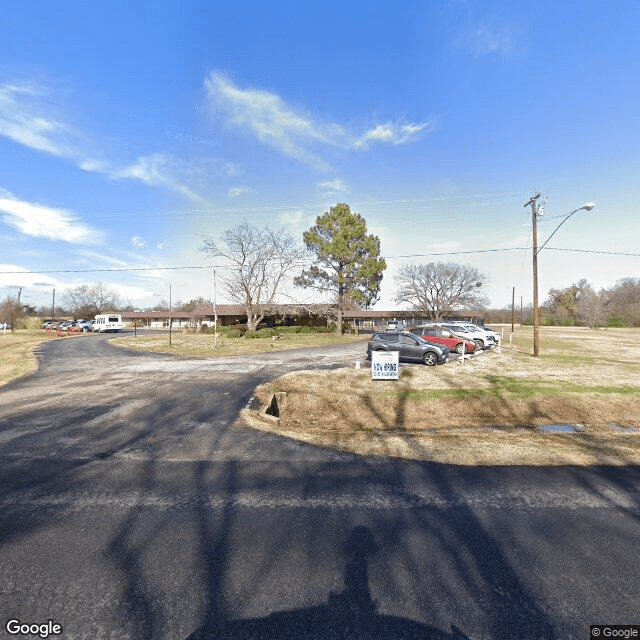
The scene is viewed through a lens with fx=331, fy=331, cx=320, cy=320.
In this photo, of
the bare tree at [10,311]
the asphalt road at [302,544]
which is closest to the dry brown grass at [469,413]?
the asphalt road at [302,544]

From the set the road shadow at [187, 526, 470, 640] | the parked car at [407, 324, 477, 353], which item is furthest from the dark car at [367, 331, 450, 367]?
the road shadow at [187, 526, 470, 640]

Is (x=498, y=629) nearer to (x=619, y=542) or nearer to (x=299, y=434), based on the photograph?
(x=619, y=542)

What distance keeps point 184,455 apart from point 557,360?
1888 centimetres

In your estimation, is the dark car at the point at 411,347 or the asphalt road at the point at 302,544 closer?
the asphalt road at the point at 302,544

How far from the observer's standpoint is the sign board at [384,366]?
1221cm

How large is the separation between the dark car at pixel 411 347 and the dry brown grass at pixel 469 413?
153 centimetres

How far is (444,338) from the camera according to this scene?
2058 centimetres

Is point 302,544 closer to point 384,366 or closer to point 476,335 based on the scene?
point 384,366

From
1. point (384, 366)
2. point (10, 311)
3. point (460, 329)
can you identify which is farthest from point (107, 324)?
point (384, 366)

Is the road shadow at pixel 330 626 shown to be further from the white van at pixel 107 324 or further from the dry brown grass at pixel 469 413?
the white van at pixel 107 324

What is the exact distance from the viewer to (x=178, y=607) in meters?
2.88

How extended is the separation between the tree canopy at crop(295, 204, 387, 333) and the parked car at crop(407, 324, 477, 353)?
18.8 meters

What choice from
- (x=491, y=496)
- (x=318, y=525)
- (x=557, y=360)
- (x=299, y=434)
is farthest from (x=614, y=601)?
(x=557, y=360)

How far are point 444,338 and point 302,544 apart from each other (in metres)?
18.7
